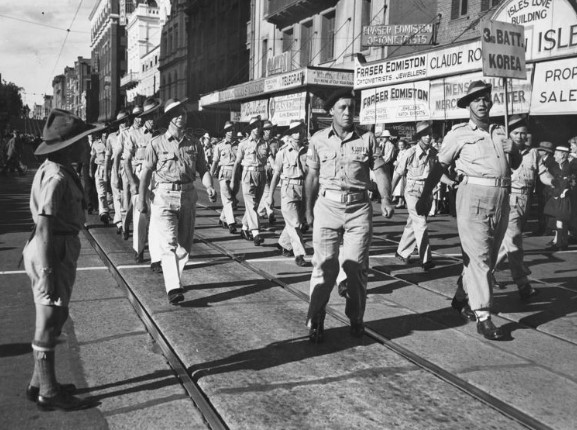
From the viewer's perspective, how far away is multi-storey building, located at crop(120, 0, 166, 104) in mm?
72750

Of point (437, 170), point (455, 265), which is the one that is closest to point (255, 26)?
point (455, 265)

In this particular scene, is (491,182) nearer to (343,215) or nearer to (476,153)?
(476,153)

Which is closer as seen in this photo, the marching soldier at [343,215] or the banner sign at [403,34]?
the marching soldier at [343,215]

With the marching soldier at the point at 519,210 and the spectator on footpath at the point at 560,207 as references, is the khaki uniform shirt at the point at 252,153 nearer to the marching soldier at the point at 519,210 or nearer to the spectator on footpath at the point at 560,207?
the marching soldier at the point at 519,210

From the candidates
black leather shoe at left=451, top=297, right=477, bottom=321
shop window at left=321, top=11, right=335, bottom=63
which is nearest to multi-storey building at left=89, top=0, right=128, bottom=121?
shop window at left=321, top=11, right=335, bottom=63

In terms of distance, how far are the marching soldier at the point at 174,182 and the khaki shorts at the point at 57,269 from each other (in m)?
2.67

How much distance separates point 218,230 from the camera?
12336 mm

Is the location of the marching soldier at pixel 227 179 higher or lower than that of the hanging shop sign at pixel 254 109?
lower

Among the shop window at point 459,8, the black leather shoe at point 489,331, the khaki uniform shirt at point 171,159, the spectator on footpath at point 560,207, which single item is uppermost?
the shop window at point 459,8

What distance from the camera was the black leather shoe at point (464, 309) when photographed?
606 centimetres

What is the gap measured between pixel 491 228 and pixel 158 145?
3667 mm

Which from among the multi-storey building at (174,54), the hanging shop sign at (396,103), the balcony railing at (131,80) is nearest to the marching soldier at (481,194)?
the hanging shop sign at (396,103)

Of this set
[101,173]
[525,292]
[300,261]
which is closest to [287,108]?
[101,173]

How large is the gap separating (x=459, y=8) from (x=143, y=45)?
64.0 m
